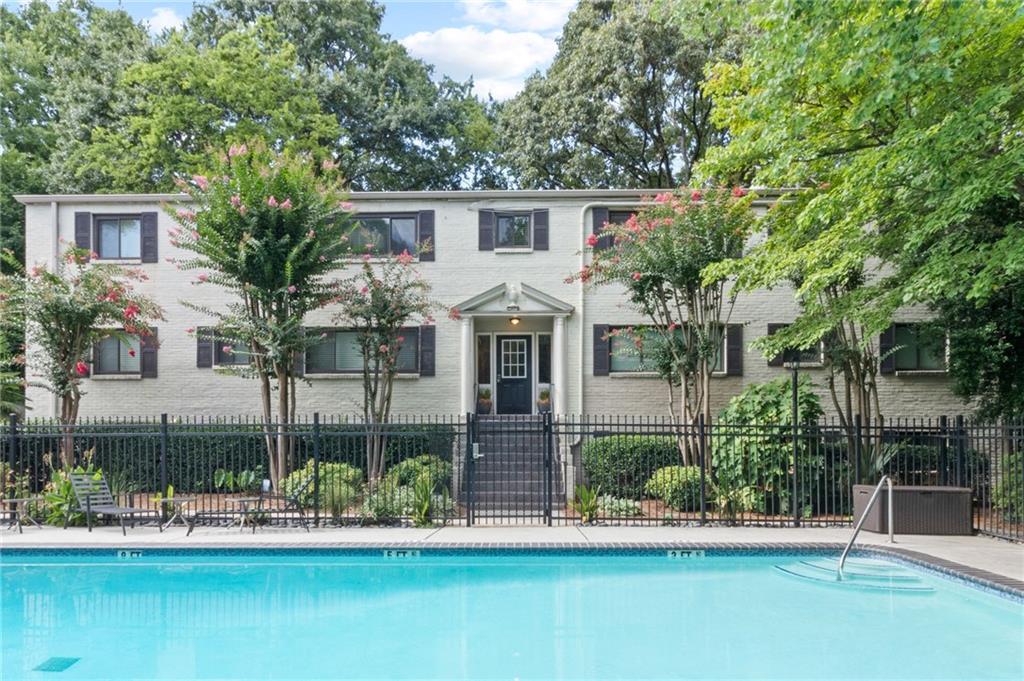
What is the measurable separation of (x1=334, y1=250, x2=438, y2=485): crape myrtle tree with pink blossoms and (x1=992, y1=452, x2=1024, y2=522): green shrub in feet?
34.5

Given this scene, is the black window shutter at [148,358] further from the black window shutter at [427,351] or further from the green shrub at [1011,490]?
the green shrub at [1011,490]

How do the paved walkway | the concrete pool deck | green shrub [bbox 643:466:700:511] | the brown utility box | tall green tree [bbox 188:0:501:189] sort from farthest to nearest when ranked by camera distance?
tall green tree [bbox 188:0:501:189] → green shrub [bbox 643:466:700:511] → the brown utility box → the paved walkway → the concrete pool deck

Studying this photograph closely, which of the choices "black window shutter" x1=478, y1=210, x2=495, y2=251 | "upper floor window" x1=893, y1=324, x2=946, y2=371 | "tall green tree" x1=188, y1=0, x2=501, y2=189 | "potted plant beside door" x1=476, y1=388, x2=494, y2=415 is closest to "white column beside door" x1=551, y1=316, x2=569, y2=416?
"potted plant beside door" x1=476, y1=388, x2=494, y2=415

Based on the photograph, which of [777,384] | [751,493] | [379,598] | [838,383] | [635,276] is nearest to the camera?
[379,598]

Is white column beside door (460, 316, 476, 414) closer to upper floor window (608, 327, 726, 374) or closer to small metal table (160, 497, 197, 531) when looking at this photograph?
upper floor window (608, 327, 726, 374)

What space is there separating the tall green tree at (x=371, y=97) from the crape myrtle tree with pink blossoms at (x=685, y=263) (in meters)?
16.4

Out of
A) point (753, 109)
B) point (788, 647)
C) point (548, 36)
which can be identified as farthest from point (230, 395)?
point (548, 36)

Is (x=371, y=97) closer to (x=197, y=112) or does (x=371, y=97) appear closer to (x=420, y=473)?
(x=197, y=112)

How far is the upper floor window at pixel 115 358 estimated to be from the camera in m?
18.2

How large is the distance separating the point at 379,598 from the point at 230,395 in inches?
421

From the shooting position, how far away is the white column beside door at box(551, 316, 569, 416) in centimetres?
1775

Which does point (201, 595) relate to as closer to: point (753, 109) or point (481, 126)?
point (753, 109)

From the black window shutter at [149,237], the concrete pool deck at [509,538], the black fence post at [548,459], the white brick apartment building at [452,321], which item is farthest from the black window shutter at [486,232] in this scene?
the concrete pool deck at [509,538]

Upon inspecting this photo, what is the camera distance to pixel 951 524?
11156 mm
